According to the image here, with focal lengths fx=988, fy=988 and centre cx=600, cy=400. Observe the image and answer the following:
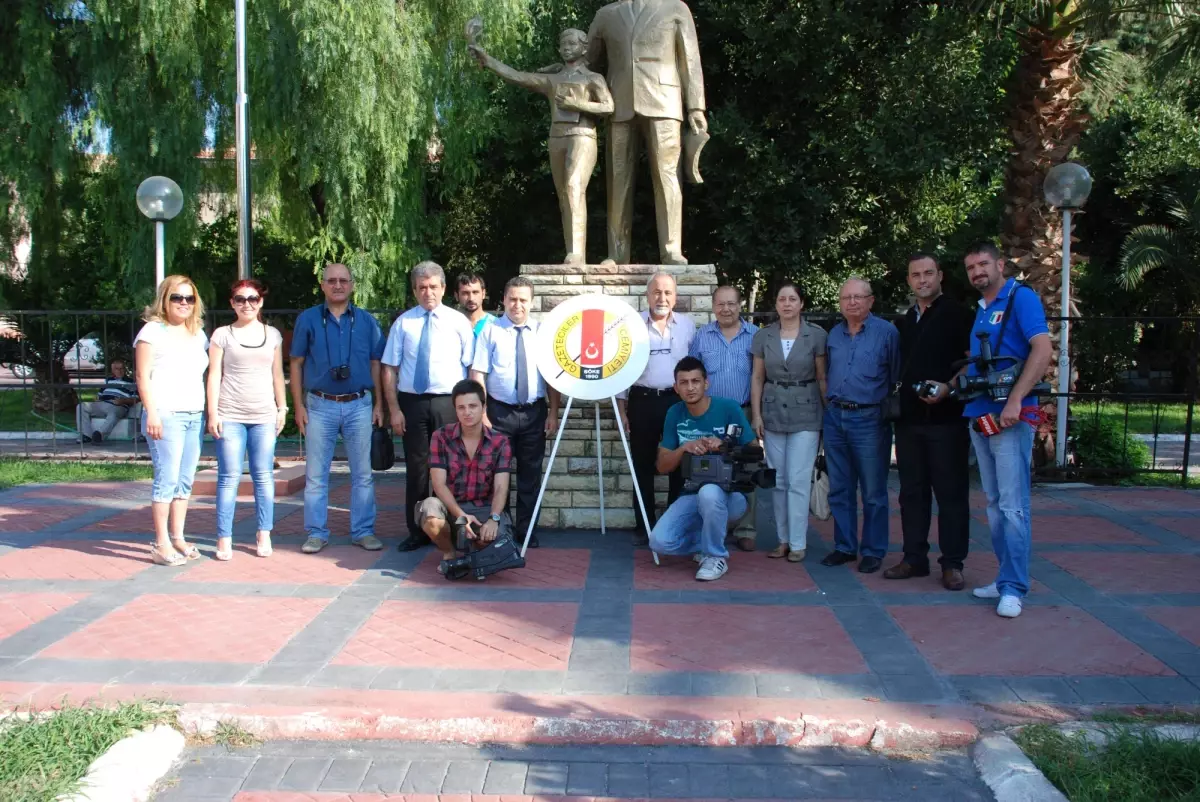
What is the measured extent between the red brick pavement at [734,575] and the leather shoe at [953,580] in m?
0.77

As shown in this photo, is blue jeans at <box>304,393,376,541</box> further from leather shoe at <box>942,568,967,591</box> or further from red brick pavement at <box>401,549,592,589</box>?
leather shoe at <box>942,568,967,591</box>

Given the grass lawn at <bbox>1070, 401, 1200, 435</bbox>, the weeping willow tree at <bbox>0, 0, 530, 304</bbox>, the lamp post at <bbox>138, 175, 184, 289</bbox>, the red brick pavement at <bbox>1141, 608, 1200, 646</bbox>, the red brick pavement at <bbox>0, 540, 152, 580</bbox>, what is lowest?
the red brick pavement at <bbox>0, 540, 152, 580</bbox>

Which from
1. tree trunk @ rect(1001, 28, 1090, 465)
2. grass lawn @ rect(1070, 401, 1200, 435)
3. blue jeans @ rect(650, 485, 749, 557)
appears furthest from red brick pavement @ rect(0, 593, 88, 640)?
tree trunk @ rect(1001, 28, 1090, 465)

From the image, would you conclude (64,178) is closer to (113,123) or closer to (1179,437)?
(113,123)

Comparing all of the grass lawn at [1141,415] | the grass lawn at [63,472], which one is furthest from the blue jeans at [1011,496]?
the grass lawn at [63,472]

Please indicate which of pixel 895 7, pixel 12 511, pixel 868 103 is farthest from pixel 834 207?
pixel 12 511

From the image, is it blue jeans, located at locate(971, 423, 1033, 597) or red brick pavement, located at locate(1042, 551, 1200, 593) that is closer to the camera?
blue jeans, located at locate(971, 423, 1033, 597)

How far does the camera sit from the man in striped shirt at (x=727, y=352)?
6690 millimetres

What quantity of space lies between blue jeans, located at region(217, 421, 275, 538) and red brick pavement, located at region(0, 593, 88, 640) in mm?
1039

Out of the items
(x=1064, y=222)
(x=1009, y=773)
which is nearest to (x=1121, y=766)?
(x=1009, y=773)

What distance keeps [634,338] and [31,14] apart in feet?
40.7

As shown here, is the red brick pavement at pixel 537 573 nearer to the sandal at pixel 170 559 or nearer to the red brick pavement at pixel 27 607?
the sandal at pixel 170 559

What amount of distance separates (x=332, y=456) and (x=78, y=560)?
1.76 meters

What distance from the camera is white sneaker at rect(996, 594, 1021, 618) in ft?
17.3
